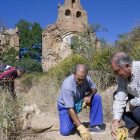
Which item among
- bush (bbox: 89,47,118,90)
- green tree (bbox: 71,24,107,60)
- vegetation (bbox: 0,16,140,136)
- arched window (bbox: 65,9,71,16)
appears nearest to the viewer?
vegetation (bbox: 0,16,140,136)

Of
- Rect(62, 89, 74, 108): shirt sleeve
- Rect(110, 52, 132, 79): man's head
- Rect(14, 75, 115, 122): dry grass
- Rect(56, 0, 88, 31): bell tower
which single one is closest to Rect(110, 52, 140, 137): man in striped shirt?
Rect(110, 52, 132, 79): man's head

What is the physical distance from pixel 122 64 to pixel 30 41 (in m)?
23.5

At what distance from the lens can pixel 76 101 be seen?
2961mm

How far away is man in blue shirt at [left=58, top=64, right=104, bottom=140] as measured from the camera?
2.64 meters

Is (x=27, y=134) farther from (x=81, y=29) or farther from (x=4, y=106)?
(x=81, y=29)

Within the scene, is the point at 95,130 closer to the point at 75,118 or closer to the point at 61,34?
the point at 75,118

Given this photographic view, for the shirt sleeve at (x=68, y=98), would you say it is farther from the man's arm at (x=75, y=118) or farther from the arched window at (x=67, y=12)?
the arched window at (x=67, y=12)

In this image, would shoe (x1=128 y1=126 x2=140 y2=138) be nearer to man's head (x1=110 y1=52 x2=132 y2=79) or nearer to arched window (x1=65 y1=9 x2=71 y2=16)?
man's head (x1=110 y1=52 x2=132 y2=79)

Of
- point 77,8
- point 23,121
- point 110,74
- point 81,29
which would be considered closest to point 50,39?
point 81,29

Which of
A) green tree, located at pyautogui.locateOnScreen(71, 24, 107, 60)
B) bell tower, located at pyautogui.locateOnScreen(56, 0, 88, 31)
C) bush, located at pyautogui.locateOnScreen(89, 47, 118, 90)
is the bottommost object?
bush, located at pyautogui.locateOnScreen(89, 47, 118, 90)

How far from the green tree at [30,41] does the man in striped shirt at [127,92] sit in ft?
72.8

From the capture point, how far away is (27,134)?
280 centimetres

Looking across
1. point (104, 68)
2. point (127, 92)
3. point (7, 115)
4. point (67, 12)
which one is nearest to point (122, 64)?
point (127, 92)

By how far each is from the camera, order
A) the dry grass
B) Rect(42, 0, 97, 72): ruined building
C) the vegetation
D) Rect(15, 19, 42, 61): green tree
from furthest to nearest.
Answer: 1. Rect(15, 19, 42, 61): green tree
2. Rect(42, 0, 97, 72): ruined building
3. the vegetation
4. the dry grass
